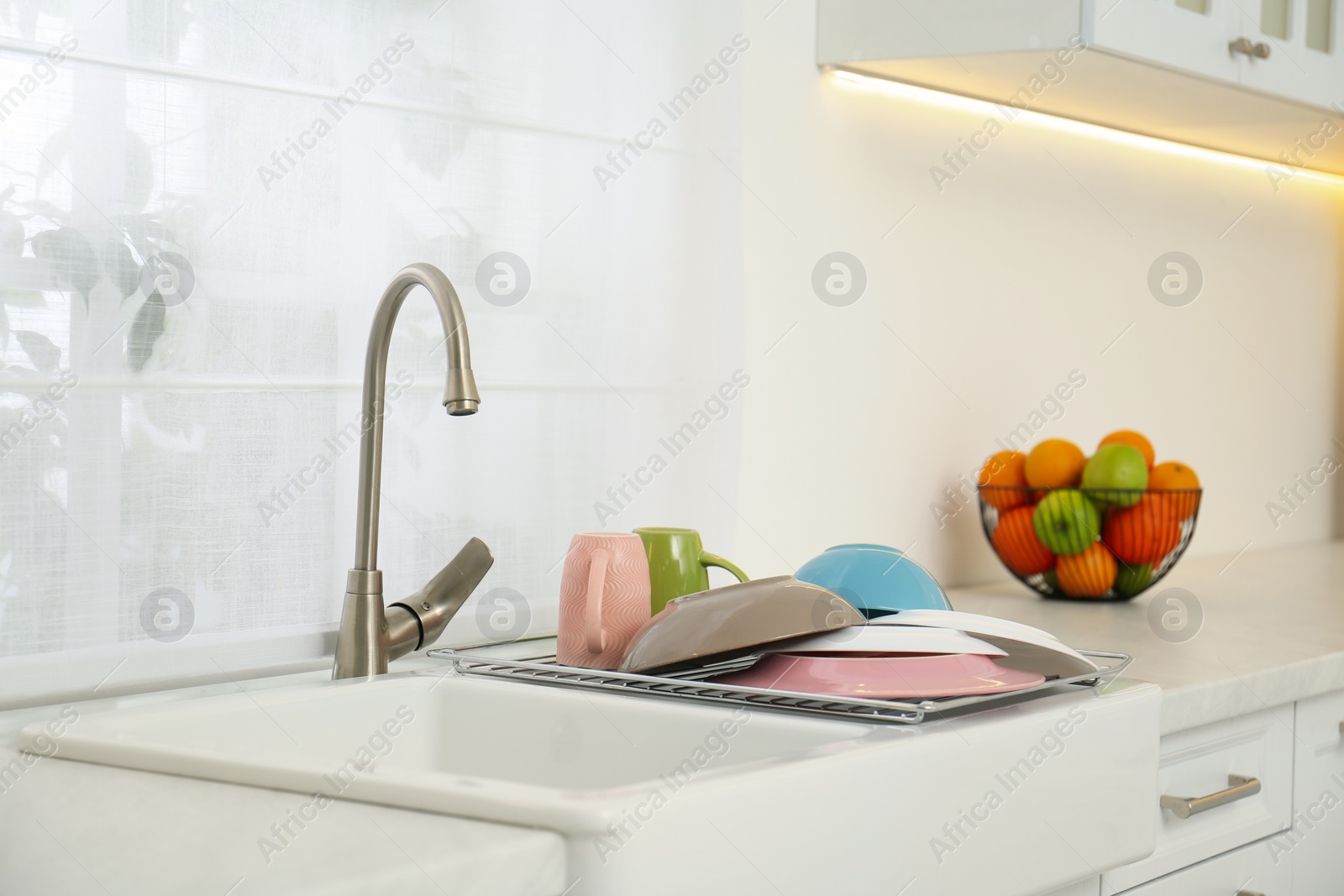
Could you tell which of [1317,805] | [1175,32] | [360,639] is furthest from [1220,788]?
[1175,32]

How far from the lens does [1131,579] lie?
67.4 inches

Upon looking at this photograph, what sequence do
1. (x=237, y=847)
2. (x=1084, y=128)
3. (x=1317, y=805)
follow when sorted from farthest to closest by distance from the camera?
(x=1084, y=128) < (x=1317, y=805) < (x=237, y=847)

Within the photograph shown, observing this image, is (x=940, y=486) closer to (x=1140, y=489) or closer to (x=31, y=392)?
(x=1140, y=489)

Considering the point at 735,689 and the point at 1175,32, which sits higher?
the point at 1175,32

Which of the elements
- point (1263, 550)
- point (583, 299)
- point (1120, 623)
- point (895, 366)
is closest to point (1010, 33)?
point (895, 366)

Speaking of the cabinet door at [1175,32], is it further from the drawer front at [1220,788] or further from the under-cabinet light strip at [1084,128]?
the drawer front at [1220,788]

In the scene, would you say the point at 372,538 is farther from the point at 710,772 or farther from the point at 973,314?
the point at 973,314

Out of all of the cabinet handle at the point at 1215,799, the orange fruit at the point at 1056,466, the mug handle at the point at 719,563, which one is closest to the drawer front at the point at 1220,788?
the cabinet handle at the point at 1215,799

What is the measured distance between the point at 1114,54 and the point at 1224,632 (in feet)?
2.25

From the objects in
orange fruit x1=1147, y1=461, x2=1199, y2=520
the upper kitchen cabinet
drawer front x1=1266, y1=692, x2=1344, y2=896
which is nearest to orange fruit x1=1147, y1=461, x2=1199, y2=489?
orange fruit x1=1147, y1=461, x2=1199, y2=520

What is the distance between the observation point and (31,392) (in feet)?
3.25

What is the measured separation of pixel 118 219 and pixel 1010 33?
3.31 feet

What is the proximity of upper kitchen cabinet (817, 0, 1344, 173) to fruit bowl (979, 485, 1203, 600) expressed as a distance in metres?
0.55

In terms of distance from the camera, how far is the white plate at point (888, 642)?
967 mm
